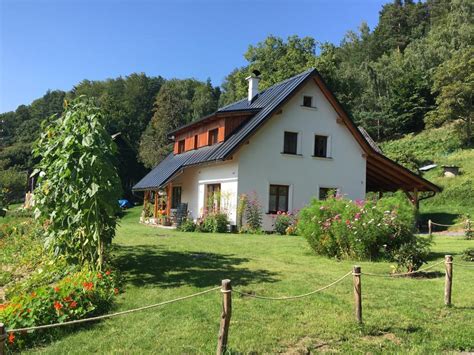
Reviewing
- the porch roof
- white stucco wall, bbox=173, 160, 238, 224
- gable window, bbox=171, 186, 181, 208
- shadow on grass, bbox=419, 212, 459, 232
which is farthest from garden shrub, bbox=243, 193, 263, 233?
shadow on grass, bbox=419, 212, 459, 232

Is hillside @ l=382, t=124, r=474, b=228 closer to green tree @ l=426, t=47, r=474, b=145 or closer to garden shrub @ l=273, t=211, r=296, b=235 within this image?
green tree @ l=426, t=47, r=474, b=145

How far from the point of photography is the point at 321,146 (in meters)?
21.5

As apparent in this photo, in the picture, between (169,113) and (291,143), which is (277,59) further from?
(291,143)

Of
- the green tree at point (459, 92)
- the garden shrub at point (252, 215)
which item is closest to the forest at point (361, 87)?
the green tree at point (459, 92)

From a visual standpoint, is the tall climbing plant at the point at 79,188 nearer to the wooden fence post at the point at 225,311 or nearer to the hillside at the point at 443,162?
the wooden fence post at the point at 225,311

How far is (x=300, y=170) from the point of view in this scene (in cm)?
2067

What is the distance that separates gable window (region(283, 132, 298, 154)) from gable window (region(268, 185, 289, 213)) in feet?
5.68

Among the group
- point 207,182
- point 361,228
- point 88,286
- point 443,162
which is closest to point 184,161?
point 207,182

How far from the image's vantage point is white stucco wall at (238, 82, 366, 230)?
64.7 ft

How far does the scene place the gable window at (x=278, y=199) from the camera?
20141 mm

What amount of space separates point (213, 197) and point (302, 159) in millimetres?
4528

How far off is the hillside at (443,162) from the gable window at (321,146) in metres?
8.36

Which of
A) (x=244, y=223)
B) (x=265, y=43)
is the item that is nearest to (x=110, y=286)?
(x=244, y=223)

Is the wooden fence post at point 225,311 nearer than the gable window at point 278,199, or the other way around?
the wooden fence post at point 225,311
